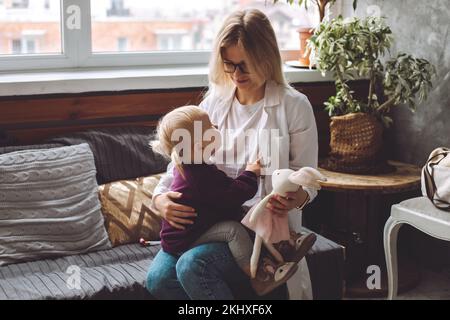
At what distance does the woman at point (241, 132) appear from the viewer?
2.06 m

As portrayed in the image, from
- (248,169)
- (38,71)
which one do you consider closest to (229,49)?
(248,169)

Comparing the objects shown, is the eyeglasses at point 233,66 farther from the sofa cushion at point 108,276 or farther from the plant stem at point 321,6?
the plant stem at point 321,6

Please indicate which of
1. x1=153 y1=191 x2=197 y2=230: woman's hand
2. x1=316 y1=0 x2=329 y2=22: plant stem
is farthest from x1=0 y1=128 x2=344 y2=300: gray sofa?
x1=316 y1=0 x2=329 y2=22: plant stem

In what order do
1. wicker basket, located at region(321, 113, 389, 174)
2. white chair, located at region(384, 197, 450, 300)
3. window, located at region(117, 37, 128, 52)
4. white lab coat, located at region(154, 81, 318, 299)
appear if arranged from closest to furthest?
white lab coat, located at region(154, 81, 318, 299) < white chair, located at region(384, 197, 450, 300) < wicker basket, located at region(321, 113, 389, 174) < window, located at region(117, 37, 128, 52)

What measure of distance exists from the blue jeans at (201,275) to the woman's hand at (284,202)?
0.19 metres

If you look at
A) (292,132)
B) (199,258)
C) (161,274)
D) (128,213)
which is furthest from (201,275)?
(128,213)

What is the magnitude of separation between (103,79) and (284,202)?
1.26 meters

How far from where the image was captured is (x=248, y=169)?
7.00ft

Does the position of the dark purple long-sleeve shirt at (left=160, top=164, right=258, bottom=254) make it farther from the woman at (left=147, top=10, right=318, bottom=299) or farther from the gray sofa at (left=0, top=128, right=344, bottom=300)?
the gray sofa at (left=0, top=128, right=344, bottom=300)

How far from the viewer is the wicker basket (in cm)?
321

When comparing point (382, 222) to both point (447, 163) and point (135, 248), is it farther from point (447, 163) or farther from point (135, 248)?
point (135, 248)

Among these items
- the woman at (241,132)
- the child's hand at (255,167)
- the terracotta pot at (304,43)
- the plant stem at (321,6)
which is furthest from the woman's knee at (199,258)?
the plant stem at (321,6)

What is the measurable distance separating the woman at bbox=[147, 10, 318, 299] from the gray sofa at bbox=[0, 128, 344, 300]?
12 cm

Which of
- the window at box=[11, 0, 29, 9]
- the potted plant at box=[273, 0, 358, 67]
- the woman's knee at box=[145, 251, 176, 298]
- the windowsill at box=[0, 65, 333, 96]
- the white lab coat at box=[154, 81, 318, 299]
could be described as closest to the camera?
the woman's knee at box=[145, 251, 176, 298]
